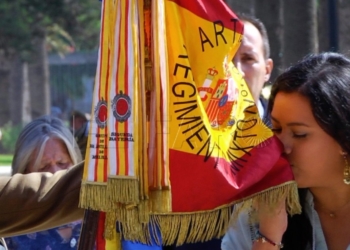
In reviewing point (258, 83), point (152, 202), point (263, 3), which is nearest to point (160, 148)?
point (152, 202)

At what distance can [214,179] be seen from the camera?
2639 mm

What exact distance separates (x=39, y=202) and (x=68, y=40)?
90.9 ft

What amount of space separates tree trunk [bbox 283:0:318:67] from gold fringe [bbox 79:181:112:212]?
4.63m

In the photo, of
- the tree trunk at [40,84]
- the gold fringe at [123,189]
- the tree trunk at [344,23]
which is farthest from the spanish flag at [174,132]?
the tree trunk at [40,84]

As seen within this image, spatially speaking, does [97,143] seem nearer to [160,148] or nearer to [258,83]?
[160,148]

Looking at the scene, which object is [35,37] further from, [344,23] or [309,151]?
[309,151]

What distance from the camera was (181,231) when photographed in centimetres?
268

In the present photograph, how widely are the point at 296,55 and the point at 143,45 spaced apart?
4.60 m

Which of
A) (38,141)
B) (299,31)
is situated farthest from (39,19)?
(38,141)

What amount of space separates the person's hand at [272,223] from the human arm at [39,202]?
0.71m

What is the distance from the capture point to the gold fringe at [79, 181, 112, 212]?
268cm

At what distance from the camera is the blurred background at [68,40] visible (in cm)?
732

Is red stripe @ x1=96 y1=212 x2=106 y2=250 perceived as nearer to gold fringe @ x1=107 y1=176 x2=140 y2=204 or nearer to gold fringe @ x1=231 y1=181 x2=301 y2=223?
gold fringe @ x1=107 y1=176 x2=140 y2=204

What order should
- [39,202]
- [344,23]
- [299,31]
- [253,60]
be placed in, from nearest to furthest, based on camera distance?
[39,202] → [253,60] → [344,23] → [299,31]
